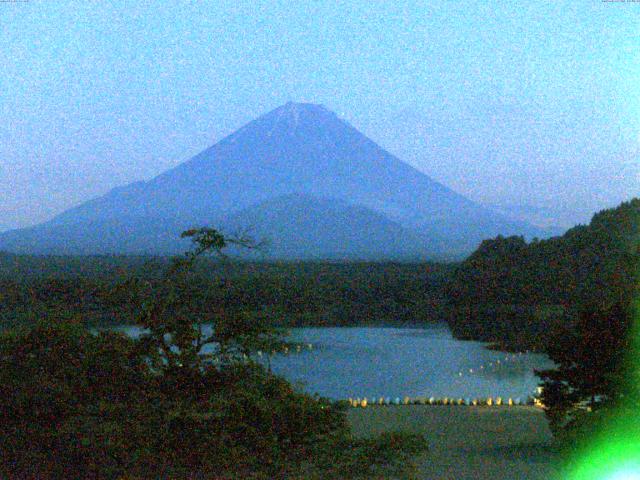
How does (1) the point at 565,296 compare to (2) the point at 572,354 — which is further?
(1) the point at 565,296

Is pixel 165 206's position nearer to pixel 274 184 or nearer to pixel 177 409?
pixel 274 184

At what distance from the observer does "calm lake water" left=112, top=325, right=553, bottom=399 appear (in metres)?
17.7

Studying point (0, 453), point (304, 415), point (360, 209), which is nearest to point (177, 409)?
point (304, 415)

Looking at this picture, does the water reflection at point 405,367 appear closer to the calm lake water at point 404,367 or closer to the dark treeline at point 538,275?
the calm lake water at point 404,367

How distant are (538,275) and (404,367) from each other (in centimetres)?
1258

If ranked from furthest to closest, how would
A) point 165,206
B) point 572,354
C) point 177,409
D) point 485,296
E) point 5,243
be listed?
point 165,206 → point 5,243 → point 485,296 → point 572,354 → point 177,409

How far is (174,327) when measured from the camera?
13.6 ft

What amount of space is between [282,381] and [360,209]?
383ft

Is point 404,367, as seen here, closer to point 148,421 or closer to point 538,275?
point 538,275

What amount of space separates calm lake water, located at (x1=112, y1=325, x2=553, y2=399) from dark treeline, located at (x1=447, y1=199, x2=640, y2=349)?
3.99 meters

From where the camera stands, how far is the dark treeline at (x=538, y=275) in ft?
102

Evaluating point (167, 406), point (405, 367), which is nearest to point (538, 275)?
point (405, 367)

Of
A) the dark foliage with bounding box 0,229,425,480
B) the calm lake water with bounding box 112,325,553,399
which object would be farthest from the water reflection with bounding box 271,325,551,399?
the dark foliage with bounding box 0,229,425,480

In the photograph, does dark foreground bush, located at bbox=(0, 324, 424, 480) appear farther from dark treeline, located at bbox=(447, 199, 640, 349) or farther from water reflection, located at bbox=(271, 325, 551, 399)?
dark treeline, located at bbox=(447, 199, 640, 349)
